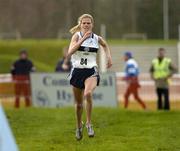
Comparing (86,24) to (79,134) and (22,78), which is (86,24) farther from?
(22,78)

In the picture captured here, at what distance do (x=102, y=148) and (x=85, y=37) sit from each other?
1714mm

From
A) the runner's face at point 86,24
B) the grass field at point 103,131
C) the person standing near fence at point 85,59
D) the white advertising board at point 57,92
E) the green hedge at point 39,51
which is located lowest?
the grass field at point 103,131

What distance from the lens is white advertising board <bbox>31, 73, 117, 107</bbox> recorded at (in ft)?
64.8

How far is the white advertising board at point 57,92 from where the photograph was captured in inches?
778

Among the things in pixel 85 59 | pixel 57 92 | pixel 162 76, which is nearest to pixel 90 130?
pixel 85 59

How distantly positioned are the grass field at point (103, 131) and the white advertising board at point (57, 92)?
12.2ft

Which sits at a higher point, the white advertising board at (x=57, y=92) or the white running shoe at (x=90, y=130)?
the white advertising board at (x=57, y=92)

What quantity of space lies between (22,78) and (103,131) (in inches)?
380

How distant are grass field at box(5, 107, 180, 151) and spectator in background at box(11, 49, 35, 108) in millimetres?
4766

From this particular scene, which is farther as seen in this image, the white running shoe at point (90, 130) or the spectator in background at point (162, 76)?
the spectator in background at point (162, 76)

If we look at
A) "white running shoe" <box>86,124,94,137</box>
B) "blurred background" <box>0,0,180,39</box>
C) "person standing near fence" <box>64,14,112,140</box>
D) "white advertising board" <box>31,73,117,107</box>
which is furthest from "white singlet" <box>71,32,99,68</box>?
"blurred background" <box>0,0,180,39</box>

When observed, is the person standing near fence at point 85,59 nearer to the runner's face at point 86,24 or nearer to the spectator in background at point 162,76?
the runner's face at point 86,24

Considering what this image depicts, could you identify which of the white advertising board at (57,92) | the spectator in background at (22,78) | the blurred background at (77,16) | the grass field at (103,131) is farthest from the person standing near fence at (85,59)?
the blurred background at (77,16)

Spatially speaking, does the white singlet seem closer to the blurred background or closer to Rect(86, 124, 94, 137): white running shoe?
Rect(86, 124, 94, 137): white running shoe
